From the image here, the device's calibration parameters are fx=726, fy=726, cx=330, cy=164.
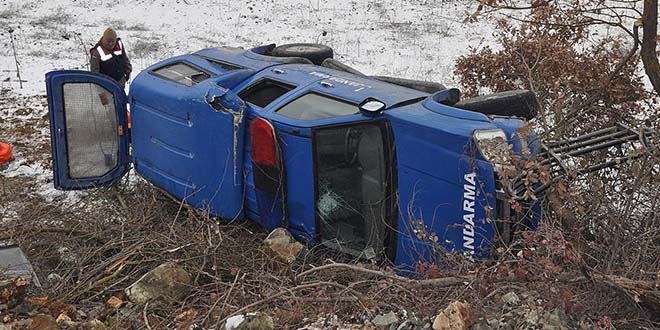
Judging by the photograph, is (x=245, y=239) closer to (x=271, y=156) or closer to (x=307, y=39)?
(x=271, y=156)

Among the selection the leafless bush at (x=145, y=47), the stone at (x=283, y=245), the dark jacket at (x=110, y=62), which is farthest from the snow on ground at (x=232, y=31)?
the stone at (x=283, y=245)

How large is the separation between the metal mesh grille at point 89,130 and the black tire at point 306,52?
1599mm

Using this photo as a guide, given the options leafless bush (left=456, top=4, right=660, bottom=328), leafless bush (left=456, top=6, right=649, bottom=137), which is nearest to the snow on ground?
leafless bush (left=456, top=6, right=649, bottom=137)

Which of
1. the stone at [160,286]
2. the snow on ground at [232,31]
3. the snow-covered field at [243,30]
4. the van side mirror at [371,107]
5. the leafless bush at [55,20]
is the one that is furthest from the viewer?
the leafless bush at [55,20]

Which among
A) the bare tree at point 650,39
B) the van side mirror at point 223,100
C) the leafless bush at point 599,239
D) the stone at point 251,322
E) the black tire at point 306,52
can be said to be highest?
the bare tree at point 650,39

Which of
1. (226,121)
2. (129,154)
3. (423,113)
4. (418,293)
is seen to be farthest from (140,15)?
(418,293)

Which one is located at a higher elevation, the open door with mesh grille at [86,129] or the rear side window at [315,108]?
the rear side window at [315,108]

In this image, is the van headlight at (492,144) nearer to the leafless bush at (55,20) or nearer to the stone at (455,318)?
the stone at (455,318)

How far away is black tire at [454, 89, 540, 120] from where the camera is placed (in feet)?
16.2

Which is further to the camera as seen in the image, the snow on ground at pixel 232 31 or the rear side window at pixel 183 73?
the snow on ground at pixel 232 31

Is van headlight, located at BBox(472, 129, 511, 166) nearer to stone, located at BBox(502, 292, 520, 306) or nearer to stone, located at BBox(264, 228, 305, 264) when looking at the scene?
stone, located at BBox(502, 292, 520, 306)

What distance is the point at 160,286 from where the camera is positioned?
4270 mm

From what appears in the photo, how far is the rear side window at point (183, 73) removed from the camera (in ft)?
19.8

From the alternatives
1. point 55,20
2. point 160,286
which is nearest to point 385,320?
point 160,286
